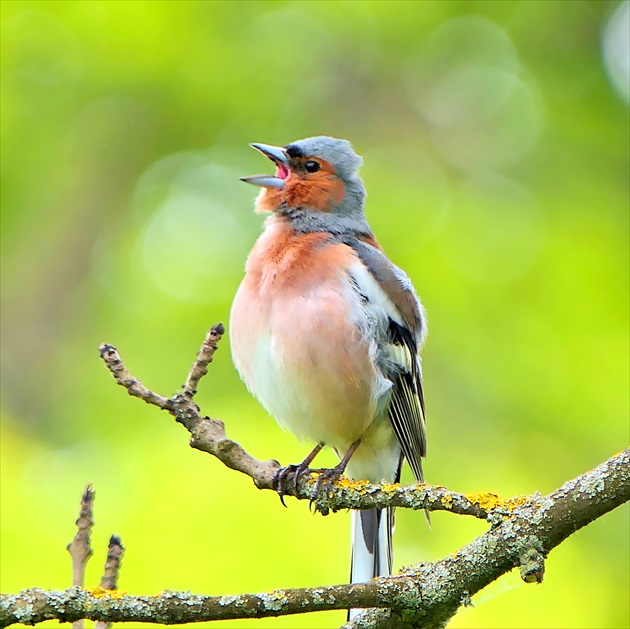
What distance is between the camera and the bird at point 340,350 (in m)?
3.78

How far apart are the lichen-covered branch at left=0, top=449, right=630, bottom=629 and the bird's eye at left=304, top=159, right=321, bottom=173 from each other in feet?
8.39

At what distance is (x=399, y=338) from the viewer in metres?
4.09

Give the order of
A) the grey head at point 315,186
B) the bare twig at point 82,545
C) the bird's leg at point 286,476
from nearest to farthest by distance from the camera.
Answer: the bare twig at point 82,545, the bird's leg at point 286,476, the grey head at point 315,186

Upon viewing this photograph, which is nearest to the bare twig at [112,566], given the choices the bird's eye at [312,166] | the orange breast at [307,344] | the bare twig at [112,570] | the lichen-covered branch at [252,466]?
the bare twig at [112,570]

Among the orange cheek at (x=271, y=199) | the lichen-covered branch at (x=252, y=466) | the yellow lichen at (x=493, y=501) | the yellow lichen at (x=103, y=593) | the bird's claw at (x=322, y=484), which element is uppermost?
the orange cheek at (x=271, y=199)

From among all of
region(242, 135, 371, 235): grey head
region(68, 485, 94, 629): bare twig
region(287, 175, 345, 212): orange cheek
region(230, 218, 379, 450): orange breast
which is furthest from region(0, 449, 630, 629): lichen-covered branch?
region(287, 175, 345, 212): orange cheek

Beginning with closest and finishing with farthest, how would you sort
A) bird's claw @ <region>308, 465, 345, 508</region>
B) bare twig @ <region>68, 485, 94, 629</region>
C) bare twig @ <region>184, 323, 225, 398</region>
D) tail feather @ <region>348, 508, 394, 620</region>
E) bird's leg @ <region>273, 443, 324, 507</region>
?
bare twig @ <region>68, 485, 94, 629</region>, bare twig @ <region>184, 323, 225, 398</region>, bird's leg @ <region>273, 443, 324, 507</region>, bird's claw @ <region>308, 465, 345, 508</region>, tail feather @ <region>348, 508, 394, 620</region>

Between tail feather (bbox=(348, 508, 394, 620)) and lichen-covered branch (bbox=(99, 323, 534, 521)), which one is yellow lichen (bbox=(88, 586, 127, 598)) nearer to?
lichen-covered branch (bbox=(99, 323, 534, 521))

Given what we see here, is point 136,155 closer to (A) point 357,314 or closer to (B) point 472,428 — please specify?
(B) point 472,428

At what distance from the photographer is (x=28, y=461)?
14.5ft

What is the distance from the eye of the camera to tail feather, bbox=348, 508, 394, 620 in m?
3.73

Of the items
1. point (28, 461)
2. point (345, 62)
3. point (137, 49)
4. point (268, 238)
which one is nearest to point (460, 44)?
point (345, 62)

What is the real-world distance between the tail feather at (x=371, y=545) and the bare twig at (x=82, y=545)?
5.05ft

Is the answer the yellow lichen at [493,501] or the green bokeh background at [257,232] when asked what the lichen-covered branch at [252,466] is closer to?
the yellow lichen at [493,501]
